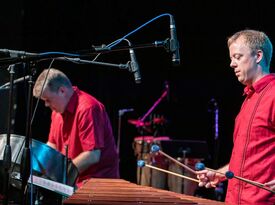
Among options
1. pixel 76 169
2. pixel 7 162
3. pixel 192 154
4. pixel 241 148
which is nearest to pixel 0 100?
pixel 76 169

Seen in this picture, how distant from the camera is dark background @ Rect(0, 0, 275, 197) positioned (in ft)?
21.4

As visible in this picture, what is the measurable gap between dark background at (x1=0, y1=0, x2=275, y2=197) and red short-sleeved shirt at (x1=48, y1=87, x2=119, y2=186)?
1.99 meters

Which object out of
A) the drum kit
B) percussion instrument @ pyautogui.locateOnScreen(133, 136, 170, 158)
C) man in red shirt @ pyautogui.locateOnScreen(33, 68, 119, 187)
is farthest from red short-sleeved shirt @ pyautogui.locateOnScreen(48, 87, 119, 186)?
percussion instrument @ pyautogui.locateOnScreen(133, 136, 170, 158)

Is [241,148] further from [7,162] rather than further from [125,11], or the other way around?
[125,11]

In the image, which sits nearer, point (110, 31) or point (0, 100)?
point (0, 100)

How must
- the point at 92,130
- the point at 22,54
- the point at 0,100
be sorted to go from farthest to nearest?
1. the point at 92,130
2. the point at 0,100
3. the point at 22,54

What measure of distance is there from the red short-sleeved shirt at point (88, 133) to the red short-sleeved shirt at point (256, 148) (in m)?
1.20

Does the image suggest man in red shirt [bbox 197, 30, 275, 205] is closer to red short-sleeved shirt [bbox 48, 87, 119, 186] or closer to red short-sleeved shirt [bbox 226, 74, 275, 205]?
red short-sleeved shirt [bbox 226, 74, 275, 205]

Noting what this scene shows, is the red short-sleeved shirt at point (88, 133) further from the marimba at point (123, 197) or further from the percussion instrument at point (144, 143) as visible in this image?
the percussion instrument at point (144, 143)

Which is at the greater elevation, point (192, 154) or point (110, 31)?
point (110, 31)

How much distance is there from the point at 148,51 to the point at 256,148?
480 centimetres

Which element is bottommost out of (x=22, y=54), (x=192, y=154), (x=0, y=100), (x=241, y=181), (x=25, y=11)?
(x=192, y=154)

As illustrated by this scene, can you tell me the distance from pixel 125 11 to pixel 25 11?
1301 mm

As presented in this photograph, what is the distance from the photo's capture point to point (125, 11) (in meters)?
6.98
